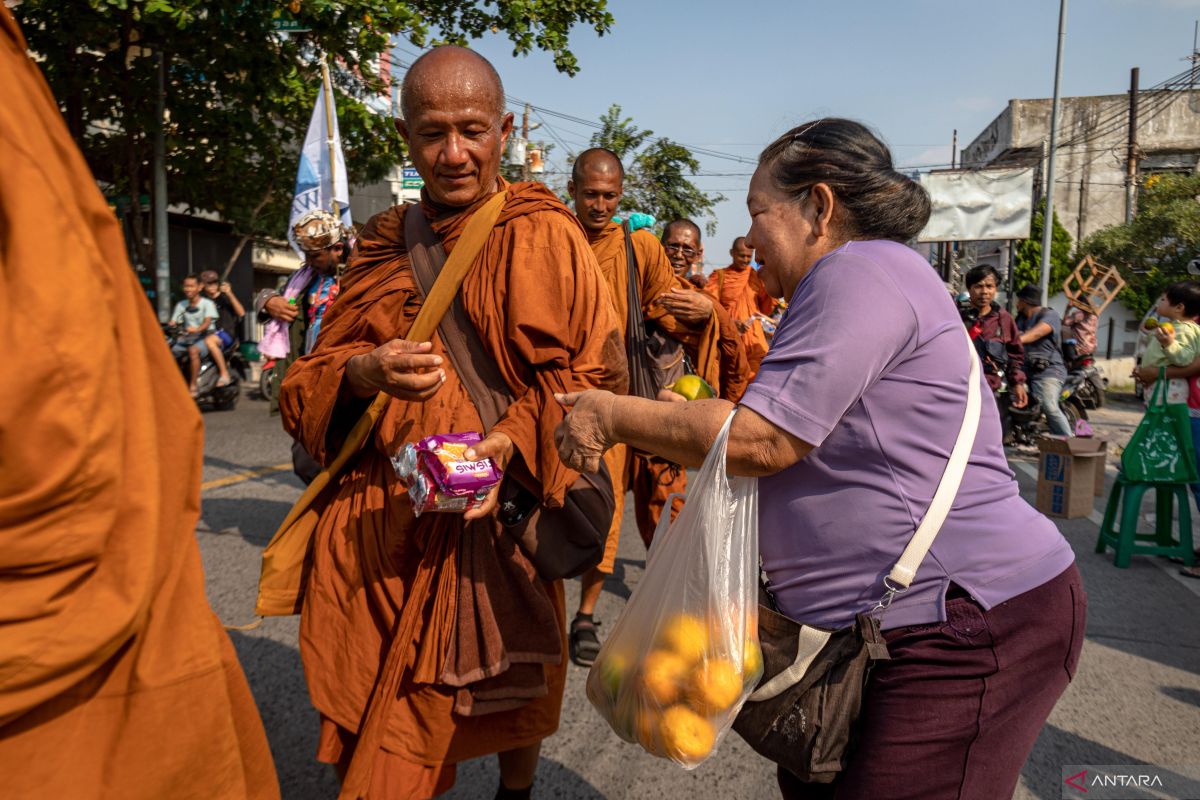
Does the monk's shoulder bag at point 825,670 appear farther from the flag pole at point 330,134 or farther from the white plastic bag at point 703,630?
the flag pole at point 330,134

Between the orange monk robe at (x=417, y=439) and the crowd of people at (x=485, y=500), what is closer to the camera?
the crowd of people at (x=485, y=500)

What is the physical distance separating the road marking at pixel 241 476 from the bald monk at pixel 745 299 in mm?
4176

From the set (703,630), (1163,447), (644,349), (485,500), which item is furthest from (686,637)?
(1163,447)

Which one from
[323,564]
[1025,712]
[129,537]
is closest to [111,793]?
[129,537]

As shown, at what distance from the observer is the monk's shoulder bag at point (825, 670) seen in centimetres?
161

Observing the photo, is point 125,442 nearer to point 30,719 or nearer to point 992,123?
point 30,719

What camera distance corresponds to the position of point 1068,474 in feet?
21.5

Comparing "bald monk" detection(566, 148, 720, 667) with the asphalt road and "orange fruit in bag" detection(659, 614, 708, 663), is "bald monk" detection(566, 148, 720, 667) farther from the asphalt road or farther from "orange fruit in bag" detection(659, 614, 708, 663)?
"orange fruit in bag" detection(659, 614, 708, 663)

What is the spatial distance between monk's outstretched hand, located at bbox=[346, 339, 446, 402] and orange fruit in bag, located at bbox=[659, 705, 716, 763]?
875mm

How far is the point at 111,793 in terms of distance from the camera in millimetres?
1246

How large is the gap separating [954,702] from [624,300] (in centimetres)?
271

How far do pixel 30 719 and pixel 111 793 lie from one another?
6.1 inches

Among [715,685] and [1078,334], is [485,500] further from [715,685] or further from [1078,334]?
[1078,334]

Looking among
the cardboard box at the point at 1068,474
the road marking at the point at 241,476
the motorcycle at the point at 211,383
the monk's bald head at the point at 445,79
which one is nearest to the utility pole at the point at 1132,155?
the cardboard box at the point at 1068,474
